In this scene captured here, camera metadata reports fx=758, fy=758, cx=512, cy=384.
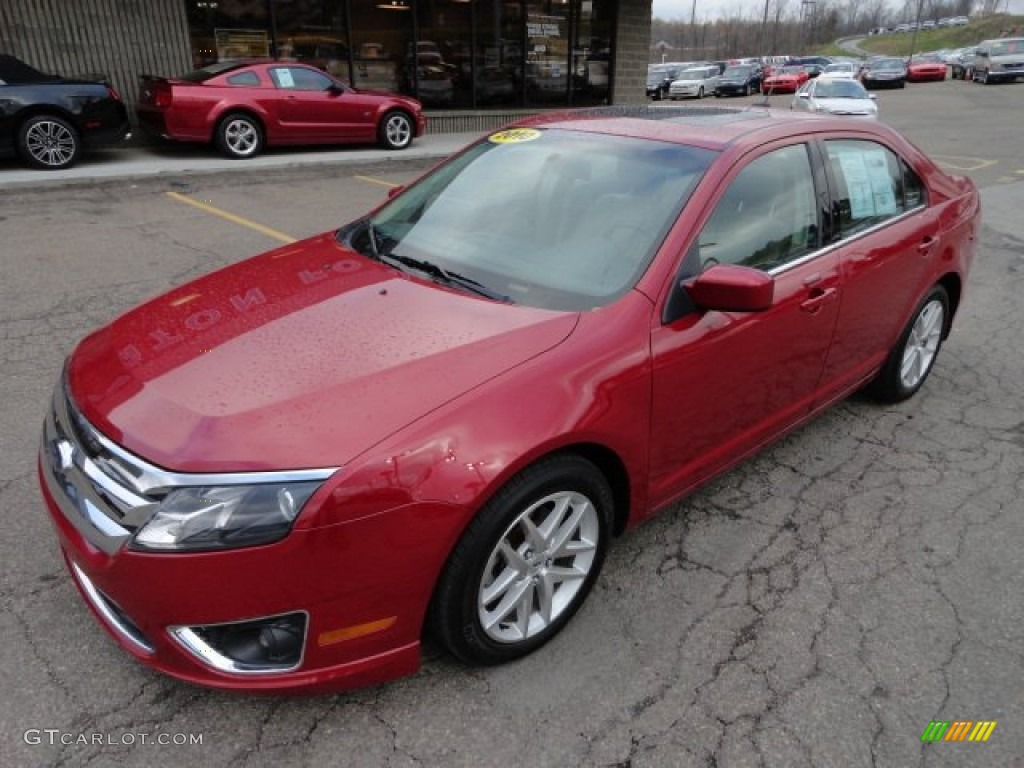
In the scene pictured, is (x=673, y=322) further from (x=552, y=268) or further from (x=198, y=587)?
(x=198, y=587)

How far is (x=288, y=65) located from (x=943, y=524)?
11367 mm

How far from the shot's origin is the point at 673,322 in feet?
8.34

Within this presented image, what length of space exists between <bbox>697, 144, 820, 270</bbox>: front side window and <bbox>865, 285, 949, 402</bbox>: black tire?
3.94ft

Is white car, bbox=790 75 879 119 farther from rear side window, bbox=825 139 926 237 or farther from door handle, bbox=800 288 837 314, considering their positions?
door handle, bbox=800 288 837 314

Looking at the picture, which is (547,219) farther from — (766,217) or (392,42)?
(392,42)

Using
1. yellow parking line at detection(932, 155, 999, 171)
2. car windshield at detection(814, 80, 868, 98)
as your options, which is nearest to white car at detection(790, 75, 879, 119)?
car windshield at detection(814, 80, 868, 98)

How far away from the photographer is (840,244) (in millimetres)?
3275

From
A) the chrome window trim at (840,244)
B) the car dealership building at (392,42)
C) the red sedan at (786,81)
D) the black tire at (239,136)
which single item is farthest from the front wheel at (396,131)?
the red sedan at (786,81)

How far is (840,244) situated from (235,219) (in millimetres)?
6765

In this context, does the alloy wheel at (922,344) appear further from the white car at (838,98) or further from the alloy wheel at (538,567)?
the white car at (838,98)

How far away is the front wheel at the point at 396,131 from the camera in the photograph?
12.9m

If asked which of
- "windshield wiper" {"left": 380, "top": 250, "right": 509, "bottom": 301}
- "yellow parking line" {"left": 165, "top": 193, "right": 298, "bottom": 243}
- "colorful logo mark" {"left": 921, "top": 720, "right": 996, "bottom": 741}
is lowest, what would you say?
"colorful logo mark" {"left": 921, "top": 720, "right": 996, "bottom": 741}

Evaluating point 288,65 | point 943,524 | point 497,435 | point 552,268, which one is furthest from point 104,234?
point 943,524

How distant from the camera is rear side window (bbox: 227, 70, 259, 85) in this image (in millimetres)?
11099
